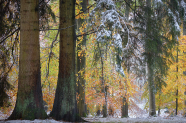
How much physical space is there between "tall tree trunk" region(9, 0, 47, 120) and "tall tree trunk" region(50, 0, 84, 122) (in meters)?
0.72

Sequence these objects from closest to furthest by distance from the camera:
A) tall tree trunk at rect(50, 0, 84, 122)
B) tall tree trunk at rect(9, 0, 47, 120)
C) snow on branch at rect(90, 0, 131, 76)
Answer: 1. tall tree trunk at rect(9, 0, 47, 120)
2. snow on branch at rect(90, 0, 131, 76)
3. tall tree trunk at rect(50, 0, 84, 122)

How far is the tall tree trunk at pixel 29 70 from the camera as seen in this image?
4.97 meters

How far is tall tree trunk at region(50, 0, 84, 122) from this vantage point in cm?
575

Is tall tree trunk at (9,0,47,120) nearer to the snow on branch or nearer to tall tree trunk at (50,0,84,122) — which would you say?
tall tree trunk at (50,0,84,122)

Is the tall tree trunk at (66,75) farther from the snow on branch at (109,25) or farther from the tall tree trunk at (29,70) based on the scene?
the snow on branch at (109,25)

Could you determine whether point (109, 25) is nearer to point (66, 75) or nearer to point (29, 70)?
point (66, 75)

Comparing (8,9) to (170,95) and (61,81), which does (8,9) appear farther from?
(170,95)

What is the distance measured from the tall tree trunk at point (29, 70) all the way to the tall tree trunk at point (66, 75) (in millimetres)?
723

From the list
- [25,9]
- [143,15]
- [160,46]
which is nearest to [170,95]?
[160,46]

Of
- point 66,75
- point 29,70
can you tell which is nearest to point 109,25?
point 66,75

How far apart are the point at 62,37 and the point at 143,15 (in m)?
4.14

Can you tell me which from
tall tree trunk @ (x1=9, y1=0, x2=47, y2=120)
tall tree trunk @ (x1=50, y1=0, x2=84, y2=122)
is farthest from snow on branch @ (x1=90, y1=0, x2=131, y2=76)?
tall tree trunk @ (x1=9, y1=0, x2=47, y2=120)

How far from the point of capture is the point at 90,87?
39.2 feet

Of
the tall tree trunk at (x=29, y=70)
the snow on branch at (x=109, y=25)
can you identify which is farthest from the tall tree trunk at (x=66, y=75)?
the snow on branch at (x=109, y=25)
